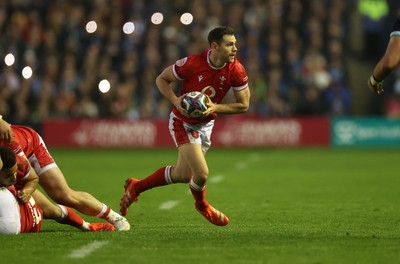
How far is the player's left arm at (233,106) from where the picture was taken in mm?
9695

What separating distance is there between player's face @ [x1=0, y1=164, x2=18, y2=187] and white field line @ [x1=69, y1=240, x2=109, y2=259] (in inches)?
36.4

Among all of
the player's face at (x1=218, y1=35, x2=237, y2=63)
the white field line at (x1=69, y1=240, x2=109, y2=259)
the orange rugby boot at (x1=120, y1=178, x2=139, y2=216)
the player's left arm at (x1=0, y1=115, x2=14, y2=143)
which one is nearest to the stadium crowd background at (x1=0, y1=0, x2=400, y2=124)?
the orange rugby boot at (x1=120, y1=178, x2=139, y2=216)

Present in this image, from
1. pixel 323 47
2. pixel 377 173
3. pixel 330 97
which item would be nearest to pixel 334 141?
pixel 330 97

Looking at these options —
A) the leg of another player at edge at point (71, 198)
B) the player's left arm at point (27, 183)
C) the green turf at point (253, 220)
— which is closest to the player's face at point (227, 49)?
the green turf at point (253, 220)

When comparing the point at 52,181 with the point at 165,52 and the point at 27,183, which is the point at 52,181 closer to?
the point at 27,183

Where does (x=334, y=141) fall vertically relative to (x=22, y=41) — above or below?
below

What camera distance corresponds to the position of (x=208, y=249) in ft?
25.5

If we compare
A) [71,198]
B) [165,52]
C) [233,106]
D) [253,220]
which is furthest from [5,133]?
[165,52]

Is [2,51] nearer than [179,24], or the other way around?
[2,51]

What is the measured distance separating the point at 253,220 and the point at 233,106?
4.05 feet

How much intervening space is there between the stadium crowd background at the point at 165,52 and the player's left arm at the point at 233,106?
49.8 ft

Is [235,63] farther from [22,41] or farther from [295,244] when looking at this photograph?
[22,41]

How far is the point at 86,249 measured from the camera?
7.77 meters

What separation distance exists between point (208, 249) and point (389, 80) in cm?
1984
